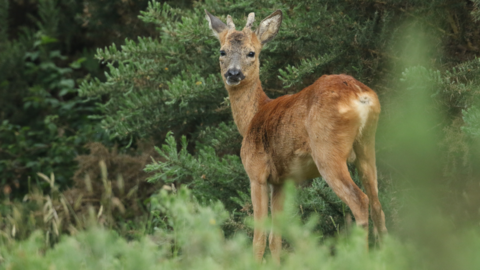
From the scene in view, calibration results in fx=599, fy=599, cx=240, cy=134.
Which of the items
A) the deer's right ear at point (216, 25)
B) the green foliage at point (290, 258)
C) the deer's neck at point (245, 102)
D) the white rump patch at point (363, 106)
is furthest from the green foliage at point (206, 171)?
the green foliage at point (290, 258)

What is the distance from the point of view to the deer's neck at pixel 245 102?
192 inches

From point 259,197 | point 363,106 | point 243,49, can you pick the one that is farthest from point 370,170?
point 243,49

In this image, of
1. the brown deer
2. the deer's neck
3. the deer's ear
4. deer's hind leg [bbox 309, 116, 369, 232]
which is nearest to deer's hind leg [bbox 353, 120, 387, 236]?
the brown deer

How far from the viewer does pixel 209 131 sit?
6438 mm

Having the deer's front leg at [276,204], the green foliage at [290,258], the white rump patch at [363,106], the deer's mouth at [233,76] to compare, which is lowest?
the deer's front leg at [276,204]

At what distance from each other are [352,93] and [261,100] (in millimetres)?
1269

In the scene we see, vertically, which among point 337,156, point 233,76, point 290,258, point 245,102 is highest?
point 290,258

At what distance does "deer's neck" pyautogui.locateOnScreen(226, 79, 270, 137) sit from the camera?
489cm

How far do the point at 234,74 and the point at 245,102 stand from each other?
0.29 metres

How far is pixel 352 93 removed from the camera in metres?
3.79

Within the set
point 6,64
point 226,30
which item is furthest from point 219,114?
point 6,64

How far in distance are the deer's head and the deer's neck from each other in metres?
0.07

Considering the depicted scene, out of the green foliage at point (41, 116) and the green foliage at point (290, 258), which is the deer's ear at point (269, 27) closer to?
the green foliage at point (290, 258)

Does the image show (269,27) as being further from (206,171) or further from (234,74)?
(206,171)
